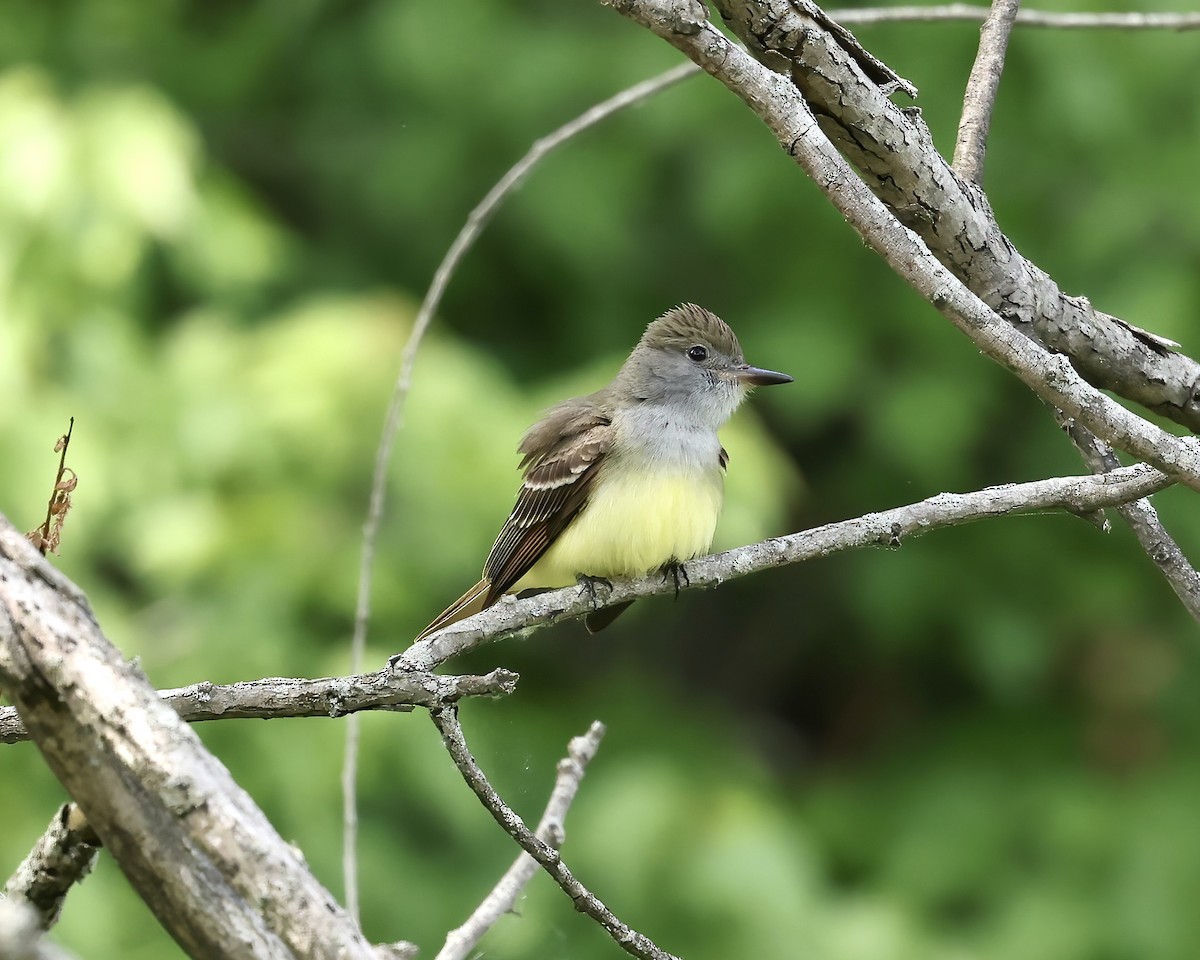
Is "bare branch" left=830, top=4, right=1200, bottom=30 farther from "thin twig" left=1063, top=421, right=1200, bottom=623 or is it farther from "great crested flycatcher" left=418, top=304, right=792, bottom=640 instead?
"great crested flycatcher" left=418, top=304, right=792, bottom=640

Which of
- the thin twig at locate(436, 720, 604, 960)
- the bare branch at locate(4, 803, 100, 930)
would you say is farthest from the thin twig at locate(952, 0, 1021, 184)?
the bare branch at locate(4, 803, 100, 930)

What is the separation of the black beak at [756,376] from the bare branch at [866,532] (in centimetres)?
132

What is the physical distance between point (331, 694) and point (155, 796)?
0.42 metres

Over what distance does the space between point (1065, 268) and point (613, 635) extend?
265 centimetres

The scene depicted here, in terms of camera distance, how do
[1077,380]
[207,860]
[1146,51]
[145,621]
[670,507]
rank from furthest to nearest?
[1146,51], [145,621], [670,507], [1077,380], [207,860]

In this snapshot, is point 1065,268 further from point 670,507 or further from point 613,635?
point 670,507

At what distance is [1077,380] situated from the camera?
1.72 m

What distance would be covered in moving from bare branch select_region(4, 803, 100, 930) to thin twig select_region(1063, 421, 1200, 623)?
1.33m

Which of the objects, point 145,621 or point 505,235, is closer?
point 145,621

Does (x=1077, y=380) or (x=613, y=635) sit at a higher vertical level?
(x=613, y=635)

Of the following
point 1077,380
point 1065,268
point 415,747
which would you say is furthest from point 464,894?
point 1077,380

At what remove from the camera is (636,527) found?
315cm

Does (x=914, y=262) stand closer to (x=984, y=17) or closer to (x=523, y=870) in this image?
(x=984, y=17)

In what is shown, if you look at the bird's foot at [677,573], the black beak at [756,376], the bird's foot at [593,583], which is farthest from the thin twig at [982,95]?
the black beak at [756,376]
